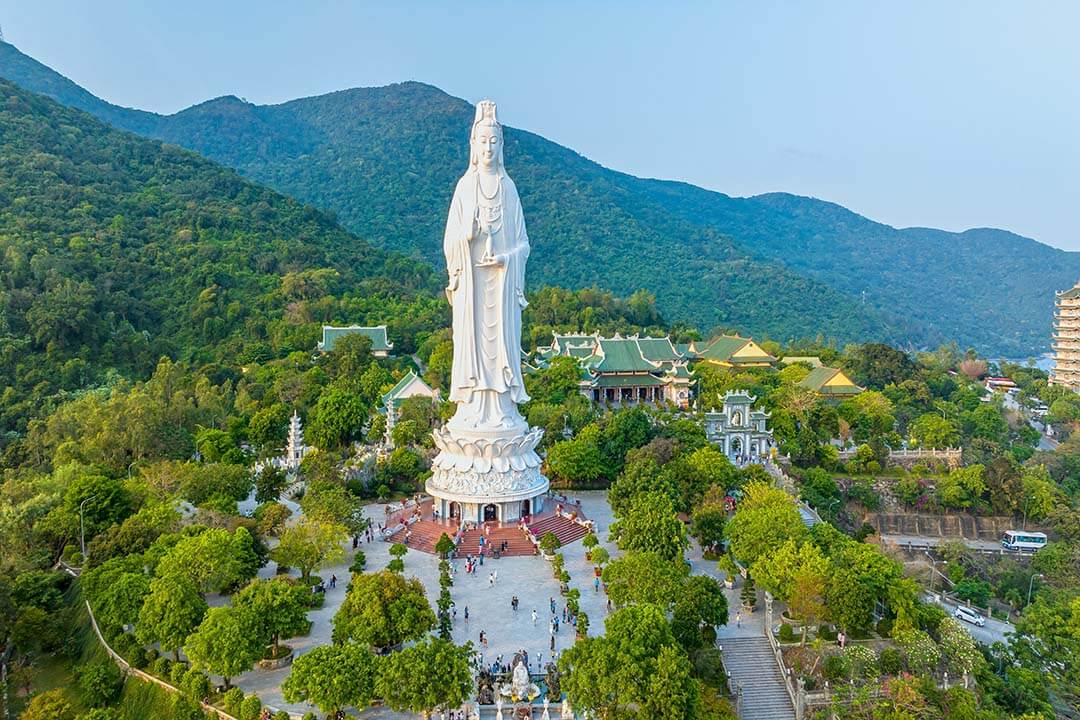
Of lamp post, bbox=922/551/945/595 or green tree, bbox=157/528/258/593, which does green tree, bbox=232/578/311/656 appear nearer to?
green tree, bbox=157/528/258/593

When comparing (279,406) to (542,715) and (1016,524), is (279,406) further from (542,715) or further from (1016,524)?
(1016,524)

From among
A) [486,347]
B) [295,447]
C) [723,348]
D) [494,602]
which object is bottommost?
[494,602]

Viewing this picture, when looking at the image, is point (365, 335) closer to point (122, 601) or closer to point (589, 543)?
point (589, 543)

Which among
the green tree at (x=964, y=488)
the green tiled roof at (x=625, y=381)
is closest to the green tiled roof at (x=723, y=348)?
the green tiled roof at (x=625, y=381)

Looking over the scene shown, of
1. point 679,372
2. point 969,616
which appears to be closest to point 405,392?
point 679,372

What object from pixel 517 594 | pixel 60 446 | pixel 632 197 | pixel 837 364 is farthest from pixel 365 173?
pixel 517 594

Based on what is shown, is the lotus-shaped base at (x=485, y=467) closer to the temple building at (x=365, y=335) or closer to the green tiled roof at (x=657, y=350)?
the green tiled roof at (x=657, y=350)
